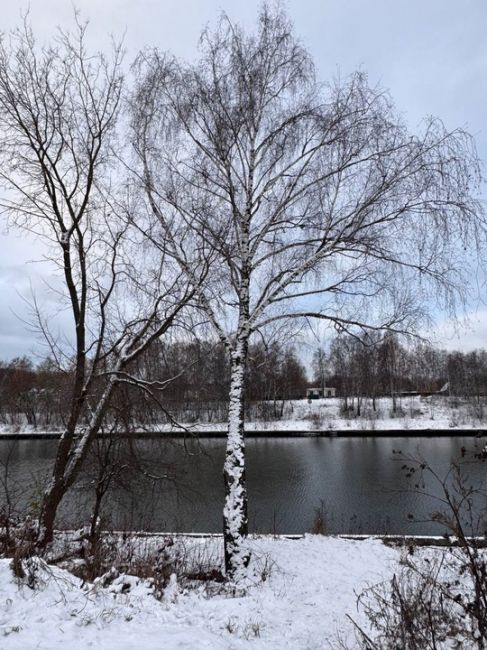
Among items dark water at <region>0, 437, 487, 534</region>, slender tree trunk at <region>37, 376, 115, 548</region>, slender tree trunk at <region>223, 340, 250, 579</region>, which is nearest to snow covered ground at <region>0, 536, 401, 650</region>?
slender tree trunk at <region>223, 340, 250, 579</region>

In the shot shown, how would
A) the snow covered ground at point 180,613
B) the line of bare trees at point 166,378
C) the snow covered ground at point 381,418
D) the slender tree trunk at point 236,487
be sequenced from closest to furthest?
the snow covered ground at point 180,613
the slender tree trunk at point 236,487
the line of bare trees at point 166,378
the snow covered ground at point 381,418

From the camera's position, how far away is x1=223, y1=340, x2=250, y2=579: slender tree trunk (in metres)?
6.73

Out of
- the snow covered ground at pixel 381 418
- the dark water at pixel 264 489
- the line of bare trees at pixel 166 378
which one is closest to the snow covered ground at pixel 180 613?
the dark water at pixel 264 489

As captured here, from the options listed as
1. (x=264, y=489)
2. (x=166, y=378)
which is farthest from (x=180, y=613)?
(x=264, y=489)

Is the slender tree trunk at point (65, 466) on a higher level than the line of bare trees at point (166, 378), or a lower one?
lower

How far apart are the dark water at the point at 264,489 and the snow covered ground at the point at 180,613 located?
158 cm

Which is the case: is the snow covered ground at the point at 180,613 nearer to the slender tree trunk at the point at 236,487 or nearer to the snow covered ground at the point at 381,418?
the slender tree trunk at the point at 236,487

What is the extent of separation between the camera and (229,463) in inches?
277

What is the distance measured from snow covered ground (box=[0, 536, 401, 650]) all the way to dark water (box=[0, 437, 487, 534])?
1.58 meters

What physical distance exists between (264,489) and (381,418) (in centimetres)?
2952

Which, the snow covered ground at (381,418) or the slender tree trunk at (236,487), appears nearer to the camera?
the slender tree trunk at (236,487)

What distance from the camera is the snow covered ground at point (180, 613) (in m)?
3.37

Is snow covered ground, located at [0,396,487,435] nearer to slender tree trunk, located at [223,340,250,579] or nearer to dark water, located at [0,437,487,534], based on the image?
dark water, located at [0,437,487,534]

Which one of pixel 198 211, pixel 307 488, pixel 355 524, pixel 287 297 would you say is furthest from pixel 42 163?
pixel 307 488
